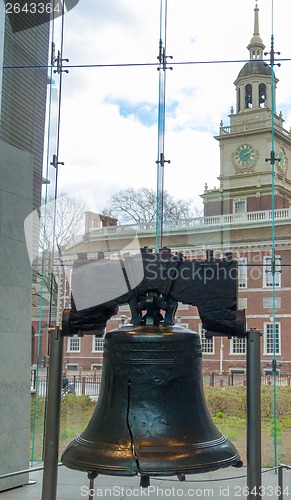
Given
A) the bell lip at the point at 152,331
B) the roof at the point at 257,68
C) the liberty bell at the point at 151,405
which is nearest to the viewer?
the liberty bell at the point at 151,405

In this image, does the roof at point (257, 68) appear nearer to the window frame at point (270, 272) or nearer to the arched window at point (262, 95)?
the arched window at point (262, 95)

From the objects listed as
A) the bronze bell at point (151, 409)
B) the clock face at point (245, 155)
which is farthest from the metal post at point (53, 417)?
the clock face at point (245, 155)

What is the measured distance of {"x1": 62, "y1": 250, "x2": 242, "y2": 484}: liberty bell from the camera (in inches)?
70.7

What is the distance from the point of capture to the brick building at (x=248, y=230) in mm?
5516

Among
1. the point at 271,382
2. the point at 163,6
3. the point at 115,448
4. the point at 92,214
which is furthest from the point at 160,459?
the point at 163,6

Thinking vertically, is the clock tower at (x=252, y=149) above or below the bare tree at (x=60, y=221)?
above

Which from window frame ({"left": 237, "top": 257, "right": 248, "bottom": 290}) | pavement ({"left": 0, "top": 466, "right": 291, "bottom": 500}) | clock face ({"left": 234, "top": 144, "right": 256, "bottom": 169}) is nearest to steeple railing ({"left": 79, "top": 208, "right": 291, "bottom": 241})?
window frame ({"left": 237, "top": 257, "right": 248, "bottom": 290})

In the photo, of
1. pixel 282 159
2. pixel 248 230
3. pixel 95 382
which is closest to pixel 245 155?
pixel 282 159

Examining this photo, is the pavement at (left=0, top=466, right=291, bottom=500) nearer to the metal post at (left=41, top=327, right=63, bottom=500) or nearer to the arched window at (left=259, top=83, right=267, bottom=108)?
the metal post at (left=41, top=327, right=63, bottom=500)

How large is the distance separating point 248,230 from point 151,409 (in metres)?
3.97

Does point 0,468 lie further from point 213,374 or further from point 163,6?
point 163,6

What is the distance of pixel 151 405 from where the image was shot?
1.89 metres

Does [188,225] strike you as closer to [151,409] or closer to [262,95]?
[262,95]

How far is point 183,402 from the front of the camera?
1.94 metres
